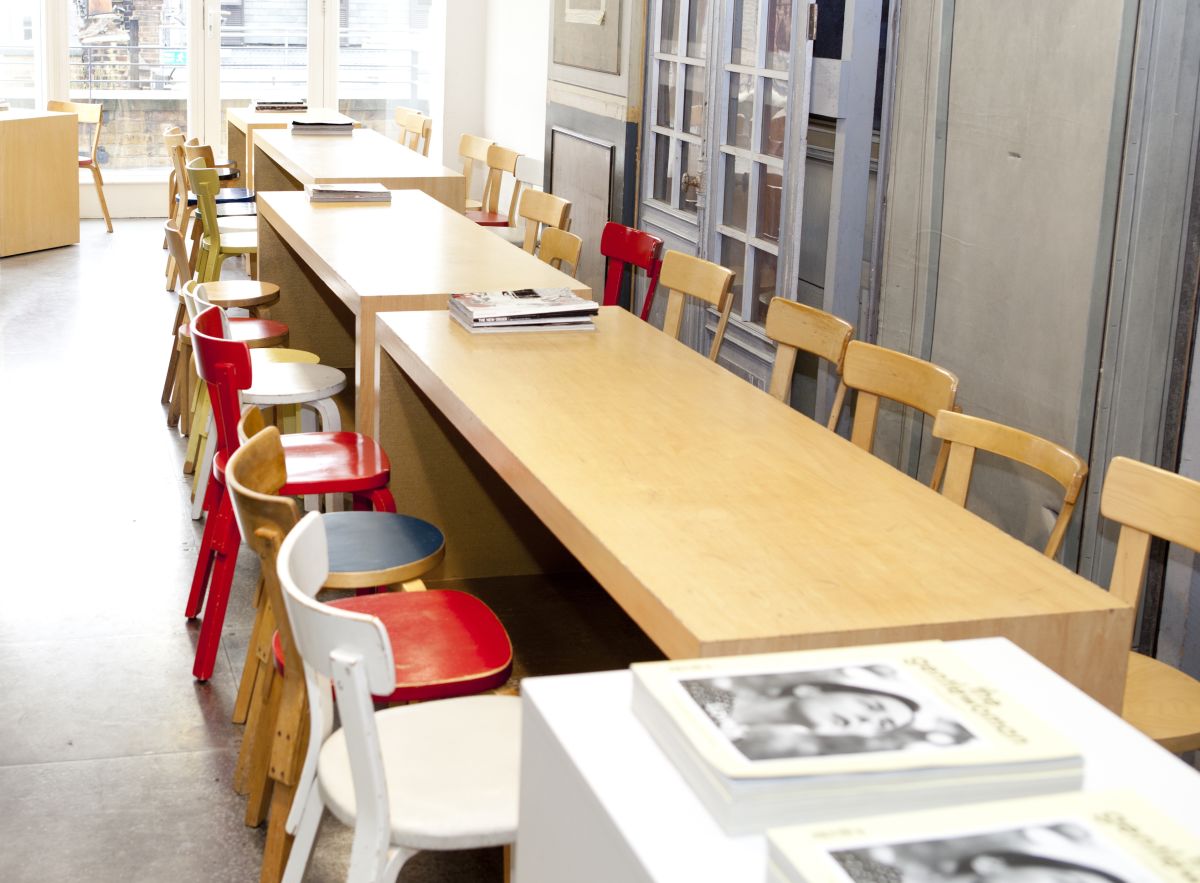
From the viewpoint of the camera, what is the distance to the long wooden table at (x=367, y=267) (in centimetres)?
387

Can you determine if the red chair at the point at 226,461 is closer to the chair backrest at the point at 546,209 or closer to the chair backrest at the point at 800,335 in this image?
the chair backrest at the point at 800,335

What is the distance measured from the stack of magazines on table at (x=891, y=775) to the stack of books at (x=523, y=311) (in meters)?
1.99

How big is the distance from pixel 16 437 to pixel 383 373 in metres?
2.62

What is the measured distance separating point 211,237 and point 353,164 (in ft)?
2.33

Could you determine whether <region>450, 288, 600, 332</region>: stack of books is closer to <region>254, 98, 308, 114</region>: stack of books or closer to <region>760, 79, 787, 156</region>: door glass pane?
<region>760, 79, 787, 156</region>: door glass pane

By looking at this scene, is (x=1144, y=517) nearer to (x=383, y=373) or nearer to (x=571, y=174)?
(x=383, y=373)

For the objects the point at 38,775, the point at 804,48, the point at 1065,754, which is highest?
the point at 804,48

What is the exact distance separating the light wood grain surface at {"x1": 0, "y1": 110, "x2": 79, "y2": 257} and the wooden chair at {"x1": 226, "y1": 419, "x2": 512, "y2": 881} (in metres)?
7.12

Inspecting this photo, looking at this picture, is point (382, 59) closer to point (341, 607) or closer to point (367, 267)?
point (367, 267)

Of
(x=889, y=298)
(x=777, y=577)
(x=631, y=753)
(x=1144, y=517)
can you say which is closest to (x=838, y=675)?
(x=631, y=753)

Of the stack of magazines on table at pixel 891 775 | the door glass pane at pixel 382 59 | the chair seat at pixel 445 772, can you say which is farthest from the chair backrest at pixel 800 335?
the door glass pane at pixel 382 59

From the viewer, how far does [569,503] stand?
2338 mm

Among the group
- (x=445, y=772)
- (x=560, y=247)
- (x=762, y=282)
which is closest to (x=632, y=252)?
(x=560, y=247)

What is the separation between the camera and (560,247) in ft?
16.2
